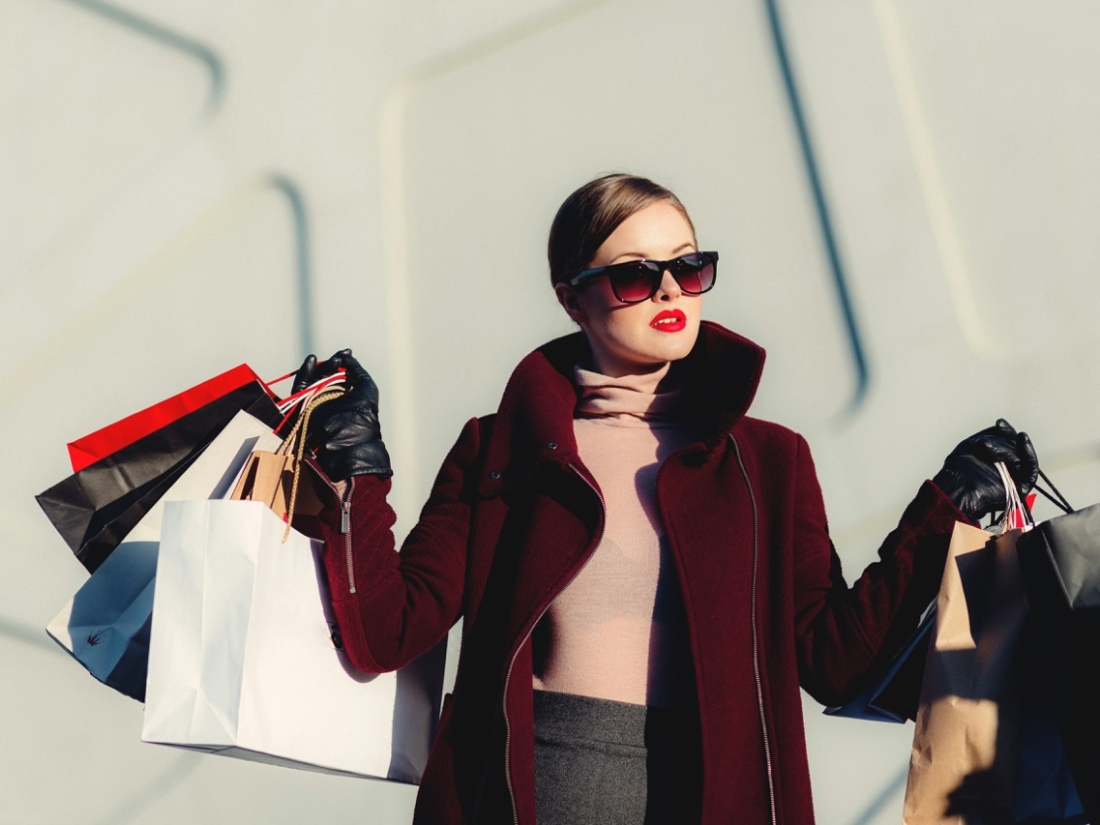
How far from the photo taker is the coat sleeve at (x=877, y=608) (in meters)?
1.35

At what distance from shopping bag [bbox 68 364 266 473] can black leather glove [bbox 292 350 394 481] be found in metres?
0.13

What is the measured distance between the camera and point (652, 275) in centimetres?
146

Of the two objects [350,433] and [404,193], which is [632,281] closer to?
[350,433]

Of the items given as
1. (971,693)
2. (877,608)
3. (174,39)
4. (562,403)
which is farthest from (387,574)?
(174,39)

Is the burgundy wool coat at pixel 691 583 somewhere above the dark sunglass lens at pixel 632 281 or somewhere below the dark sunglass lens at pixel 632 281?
below

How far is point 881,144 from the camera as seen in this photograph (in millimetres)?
2172

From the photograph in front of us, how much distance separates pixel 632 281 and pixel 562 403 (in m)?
0.18

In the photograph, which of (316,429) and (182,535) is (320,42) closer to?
(316,429)

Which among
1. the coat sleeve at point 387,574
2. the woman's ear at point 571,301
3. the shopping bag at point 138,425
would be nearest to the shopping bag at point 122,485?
the shopping bag at point 138,425

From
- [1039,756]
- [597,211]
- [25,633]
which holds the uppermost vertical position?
[597,211]

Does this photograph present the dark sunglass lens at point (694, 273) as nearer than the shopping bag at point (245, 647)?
No

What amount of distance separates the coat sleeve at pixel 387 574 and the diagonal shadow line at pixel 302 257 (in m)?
0.94

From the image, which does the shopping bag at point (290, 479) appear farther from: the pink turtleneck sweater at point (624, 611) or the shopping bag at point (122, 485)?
the pink turtleneck sweater at point (624, 611)

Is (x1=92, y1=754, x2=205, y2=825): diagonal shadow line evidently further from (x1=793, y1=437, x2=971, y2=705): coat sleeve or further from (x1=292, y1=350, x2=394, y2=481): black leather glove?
(x1=793, y1=437, x2=971, y2=705): coat sleeve
